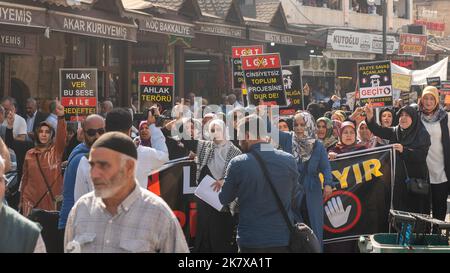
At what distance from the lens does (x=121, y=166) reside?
4.05 m

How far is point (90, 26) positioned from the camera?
13641 mm

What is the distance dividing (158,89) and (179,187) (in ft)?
12.7

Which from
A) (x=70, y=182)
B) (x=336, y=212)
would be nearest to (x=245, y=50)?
(x=336, y=212)

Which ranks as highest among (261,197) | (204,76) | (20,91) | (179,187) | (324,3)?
(324,3)

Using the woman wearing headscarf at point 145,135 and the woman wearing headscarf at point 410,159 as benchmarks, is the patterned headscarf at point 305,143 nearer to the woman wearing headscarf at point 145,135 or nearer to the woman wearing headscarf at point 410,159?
the woman wearing headscarf at point 410,159

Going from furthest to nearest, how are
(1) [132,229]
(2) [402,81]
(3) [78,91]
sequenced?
(2) [402,81] < (3) [78,91] < (1) [132,229]

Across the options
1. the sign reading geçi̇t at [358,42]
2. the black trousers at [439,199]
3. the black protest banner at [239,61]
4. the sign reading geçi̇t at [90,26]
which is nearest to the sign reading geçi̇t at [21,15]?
the sign reading geçi̇t at [90,26]

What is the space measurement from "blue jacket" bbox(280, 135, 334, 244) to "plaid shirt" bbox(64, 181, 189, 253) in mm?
3879

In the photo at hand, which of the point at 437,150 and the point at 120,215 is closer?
the point at 120,215

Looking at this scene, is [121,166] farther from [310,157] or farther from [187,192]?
[187,192]

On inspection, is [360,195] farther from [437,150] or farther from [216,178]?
[216,178]

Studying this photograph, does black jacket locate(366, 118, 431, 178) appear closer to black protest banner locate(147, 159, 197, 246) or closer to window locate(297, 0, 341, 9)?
black protest banner locate(147, 159, 197, 246)

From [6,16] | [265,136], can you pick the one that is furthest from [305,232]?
[6,16]

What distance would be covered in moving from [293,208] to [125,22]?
317 inches
